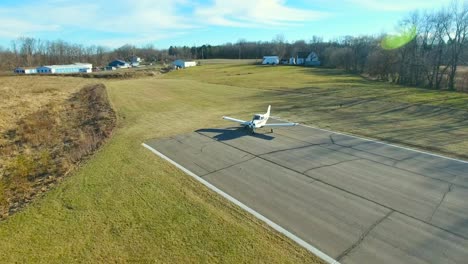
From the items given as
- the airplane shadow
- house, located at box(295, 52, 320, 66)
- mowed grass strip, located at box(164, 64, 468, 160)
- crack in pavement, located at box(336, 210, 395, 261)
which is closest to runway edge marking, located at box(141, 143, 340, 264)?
Answer: crack in pavement, located at box(336, 210, 395, 261)

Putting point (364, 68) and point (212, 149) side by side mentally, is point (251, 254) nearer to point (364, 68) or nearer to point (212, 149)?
point (212, 149)

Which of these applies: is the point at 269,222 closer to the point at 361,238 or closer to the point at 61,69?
the point at 361,238

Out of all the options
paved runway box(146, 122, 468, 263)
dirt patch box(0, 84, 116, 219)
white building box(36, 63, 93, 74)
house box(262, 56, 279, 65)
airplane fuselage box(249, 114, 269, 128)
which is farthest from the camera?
house box(262, 56, 279, 65)

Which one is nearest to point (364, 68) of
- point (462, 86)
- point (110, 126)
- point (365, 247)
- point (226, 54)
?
point (462, 86)

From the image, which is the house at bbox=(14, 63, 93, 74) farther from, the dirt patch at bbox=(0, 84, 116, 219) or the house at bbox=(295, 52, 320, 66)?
the dirt patch at bbox=(0, 84, 116, 219)

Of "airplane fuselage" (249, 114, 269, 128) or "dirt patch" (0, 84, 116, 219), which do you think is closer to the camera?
"dirt patch" (0, 84, 116, 219)

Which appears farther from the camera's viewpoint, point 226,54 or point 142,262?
point 226,54
